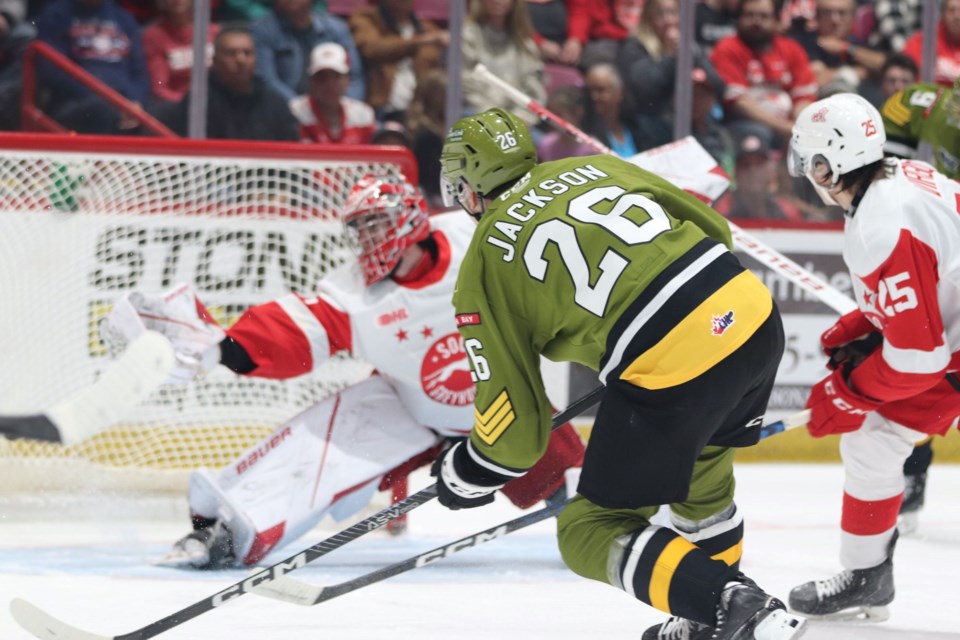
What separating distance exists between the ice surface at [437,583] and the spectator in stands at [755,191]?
130cm

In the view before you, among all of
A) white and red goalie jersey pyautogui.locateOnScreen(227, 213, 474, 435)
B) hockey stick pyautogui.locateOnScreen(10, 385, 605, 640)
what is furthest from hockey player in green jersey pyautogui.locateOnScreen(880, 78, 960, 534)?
hockey stick pyautogui.locateOnScreen(10, 385, 605, 640)

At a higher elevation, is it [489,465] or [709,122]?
[489,465]

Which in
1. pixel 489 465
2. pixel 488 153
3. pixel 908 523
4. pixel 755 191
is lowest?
pixel 908 523

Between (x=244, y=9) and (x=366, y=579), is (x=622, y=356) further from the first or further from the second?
(x=244, y=9)

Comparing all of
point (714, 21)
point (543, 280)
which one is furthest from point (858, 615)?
point (714, 21)

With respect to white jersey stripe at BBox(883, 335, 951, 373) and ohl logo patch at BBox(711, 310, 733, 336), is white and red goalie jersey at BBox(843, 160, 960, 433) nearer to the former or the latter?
white jersey stripe at BBox(883, 335, 951, 373)

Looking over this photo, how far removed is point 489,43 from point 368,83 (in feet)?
1.46

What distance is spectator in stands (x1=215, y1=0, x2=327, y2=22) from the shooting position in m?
4.94

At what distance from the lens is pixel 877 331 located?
286 cm

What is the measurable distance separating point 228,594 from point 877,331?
4.56 feet

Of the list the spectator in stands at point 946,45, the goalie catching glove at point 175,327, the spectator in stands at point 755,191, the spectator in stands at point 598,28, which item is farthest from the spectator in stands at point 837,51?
the goalie catching glove at point 175,327

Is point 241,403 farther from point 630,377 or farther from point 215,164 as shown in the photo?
point 630,377

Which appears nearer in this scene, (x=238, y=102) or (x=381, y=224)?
(x=381, y=224)

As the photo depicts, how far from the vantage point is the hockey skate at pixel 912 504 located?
Answer: 3.82m
